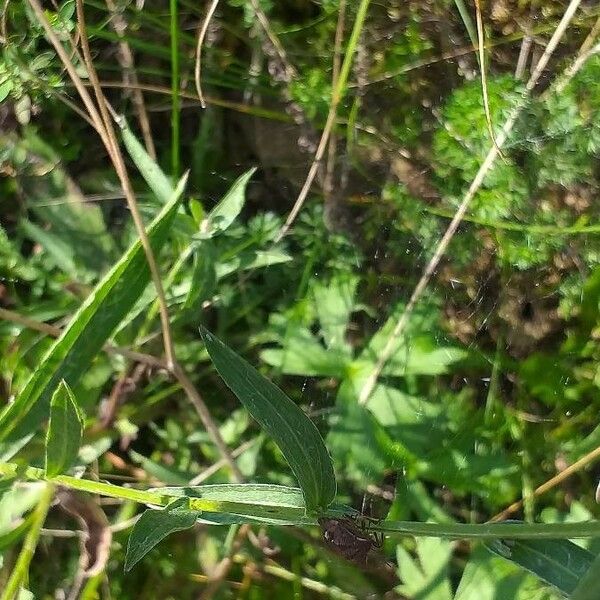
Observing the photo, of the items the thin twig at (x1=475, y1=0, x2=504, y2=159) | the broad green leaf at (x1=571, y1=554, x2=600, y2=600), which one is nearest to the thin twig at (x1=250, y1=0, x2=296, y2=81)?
the thin twig at (x1=475, y1=0, x2=504, y2=159)

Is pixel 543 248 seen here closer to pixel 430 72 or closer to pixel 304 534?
pixel 430 72

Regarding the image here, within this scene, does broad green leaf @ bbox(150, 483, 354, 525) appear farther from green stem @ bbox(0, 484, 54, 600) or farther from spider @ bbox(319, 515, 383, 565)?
green stem @ bbox(0, 484, 54, 600)

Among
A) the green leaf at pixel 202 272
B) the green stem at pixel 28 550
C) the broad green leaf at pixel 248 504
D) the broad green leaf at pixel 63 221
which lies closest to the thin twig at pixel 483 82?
the green leaf at pixel 202 272

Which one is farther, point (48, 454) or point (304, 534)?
point (304, 534)

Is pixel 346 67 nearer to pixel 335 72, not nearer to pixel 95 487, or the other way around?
pixel 335 72

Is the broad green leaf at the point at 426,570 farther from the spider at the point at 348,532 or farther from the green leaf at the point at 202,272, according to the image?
the green leaf at the point at 202,272

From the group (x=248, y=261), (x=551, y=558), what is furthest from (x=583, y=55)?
(x=551, y=558)

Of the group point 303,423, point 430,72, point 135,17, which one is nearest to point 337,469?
Result: point 303,423

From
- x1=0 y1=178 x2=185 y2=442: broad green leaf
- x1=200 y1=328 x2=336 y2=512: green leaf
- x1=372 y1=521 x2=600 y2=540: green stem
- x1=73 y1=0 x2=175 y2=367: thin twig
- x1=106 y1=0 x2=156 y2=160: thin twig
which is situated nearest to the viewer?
x1=372 y1=521 x2=600 y2=540: green stem
